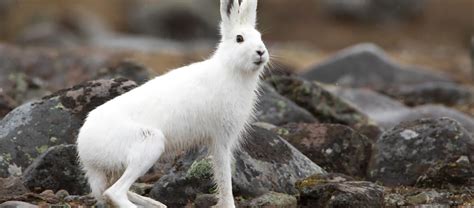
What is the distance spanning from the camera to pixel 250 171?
11305 millimetres

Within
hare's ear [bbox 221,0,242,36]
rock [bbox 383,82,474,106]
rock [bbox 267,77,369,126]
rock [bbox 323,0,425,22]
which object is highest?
rock [bbox 323,0,425,22]

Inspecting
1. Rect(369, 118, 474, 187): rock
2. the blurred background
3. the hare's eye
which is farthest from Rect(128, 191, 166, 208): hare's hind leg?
the blurred background

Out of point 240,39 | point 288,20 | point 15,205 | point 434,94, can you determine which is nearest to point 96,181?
point 15,205

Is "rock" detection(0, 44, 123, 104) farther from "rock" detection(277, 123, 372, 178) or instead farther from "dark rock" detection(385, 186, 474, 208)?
"dark rock" detection(385, 186, 474, 208)

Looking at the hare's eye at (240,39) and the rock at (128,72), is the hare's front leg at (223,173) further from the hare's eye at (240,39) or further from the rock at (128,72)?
the rock at (128,72)

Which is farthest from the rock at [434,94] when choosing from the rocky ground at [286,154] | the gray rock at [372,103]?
the rocky ground at [286,154]

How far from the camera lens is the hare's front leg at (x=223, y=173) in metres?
10.2

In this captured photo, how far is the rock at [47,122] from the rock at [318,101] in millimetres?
4216

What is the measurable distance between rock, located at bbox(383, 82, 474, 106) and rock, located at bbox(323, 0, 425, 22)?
29914mm

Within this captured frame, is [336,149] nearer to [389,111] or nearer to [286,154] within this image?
[286,154]

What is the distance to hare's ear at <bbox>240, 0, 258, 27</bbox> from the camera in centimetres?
1035

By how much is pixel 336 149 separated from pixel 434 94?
10617 mm

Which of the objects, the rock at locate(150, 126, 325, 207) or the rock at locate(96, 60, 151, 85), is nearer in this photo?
the rock at locate(150, 126, 325, 207)

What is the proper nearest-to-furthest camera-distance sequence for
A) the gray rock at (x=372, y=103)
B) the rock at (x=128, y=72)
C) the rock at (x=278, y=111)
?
the rock at (x=278, y=111) → the rock at (x=128, y=72) → the gray rock at (x=372, y=103)
